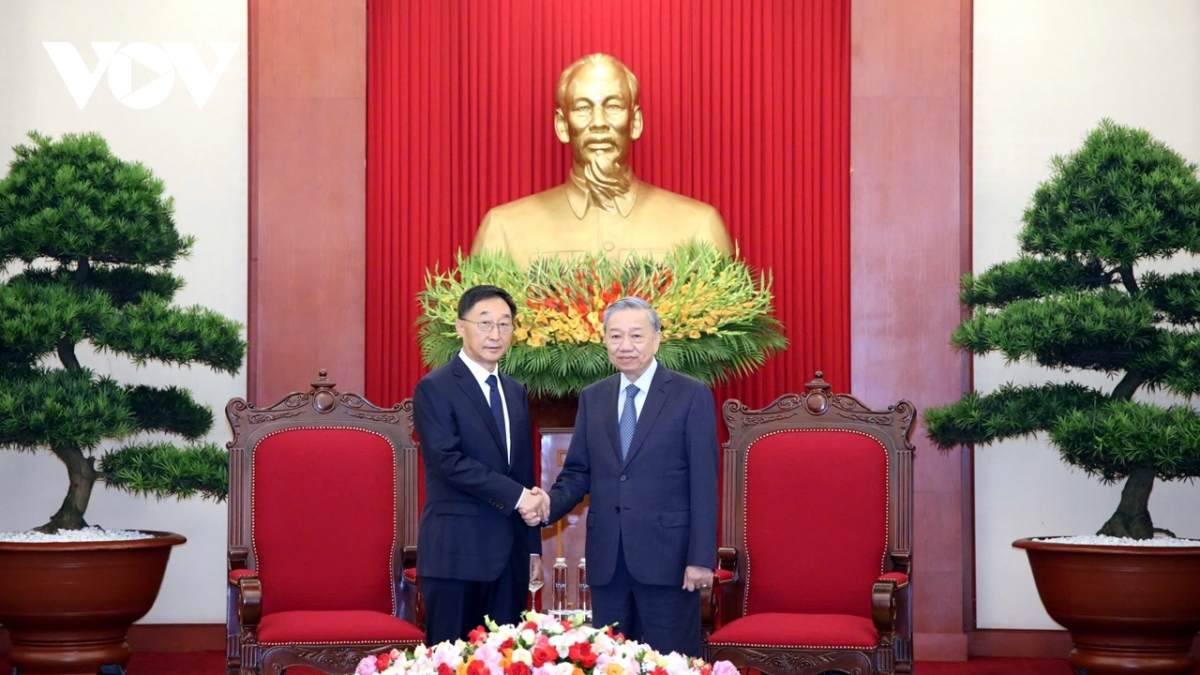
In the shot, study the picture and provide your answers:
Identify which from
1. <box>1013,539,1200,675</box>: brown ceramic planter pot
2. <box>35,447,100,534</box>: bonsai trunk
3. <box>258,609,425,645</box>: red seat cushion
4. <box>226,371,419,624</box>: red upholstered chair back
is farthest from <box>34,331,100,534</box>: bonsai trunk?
<box>1013,539,1200,675</box>: brown ceramic planter pot

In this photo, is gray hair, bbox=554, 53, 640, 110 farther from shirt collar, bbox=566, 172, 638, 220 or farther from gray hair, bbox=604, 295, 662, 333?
gray hair, bbox=604, 295, 662, 333

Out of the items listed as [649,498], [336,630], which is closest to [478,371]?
[649,498]

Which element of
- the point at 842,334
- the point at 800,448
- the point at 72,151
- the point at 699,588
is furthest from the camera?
the point at 842,334

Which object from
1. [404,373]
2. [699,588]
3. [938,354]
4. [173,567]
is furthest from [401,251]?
[699,588]

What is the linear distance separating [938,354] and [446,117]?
214 centimetres

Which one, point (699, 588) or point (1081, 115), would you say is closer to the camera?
point (699, 588)

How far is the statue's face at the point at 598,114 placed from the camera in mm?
5344

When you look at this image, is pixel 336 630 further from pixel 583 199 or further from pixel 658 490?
pixel 583 199

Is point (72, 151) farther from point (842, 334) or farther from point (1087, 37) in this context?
point (1087, 37)

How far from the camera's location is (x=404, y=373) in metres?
5.77

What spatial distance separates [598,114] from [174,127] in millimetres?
1667

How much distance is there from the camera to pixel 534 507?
3.44m

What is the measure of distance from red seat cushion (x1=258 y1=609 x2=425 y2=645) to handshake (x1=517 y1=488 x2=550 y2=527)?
562 mm

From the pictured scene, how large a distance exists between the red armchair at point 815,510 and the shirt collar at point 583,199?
150 centimetres
